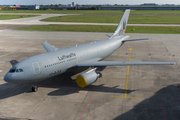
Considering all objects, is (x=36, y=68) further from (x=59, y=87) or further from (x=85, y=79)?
(x=85, y=79)

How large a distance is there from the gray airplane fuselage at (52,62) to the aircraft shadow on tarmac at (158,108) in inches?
389

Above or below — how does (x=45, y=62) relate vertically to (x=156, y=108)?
above

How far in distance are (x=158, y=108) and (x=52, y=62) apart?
44.7 ft

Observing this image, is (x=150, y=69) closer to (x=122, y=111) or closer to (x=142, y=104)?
(x=142, y=104)

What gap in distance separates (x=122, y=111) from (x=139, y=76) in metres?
10.5

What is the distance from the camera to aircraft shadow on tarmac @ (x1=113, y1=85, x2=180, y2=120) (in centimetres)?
1650

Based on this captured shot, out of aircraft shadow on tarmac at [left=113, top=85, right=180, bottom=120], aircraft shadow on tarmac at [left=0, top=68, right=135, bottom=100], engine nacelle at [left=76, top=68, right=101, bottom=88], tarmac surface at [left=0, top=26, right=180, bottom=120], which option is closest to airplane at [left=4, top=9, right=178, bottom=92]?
engine nacelle at [left=76, top=68, right=101, bottom=88]

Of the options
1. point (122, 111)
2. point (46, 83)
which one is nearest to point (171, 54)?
point (122, 111)

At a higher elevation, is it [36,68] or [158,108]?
[36,68]

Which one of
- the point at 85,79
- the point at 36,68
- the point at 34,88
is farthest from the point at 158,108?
the point at 34,88

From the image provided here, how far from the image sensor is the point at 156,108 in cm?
1788

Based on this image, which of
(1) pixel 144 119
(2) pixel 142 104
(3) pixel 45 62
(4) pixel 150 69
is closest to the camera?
(1) pixel 144 119

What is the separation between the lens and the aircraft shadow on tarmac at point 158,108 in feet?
54.1

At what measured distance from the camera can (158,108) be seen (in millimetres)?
17859
